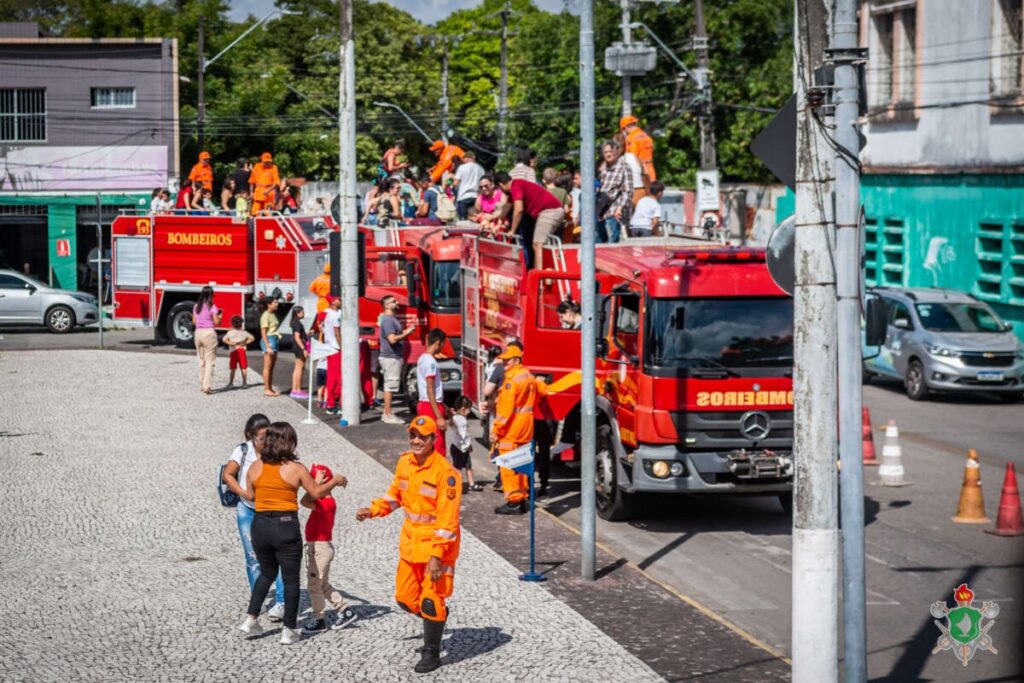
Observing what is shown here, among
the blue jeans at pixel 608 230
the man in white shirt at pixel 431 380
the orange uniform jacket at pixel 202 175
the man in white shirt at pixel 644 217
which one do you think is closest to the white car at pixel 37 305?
the orange uniform jacket at pixel 202 175

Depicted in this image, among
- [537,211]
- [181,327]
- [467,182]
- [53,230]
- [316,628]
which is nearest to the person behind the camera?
[316,628]

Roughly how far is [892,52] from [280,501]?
32.7 meters

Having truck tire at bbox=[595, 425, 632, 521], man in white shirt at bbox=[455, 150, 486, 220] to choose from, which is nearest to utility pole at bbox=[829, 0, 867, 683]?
truck tire at bbox=[595, 425, 632, 521]

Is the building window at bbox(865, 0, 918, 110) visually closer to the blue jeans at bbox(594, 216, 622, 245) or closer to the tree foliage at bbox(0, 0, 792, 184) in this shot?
the tree foliage at bbox(0, 0, 792, 184)

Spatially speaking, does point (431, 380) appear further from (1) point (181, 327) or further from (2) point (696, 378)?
(1) point (181, 327)

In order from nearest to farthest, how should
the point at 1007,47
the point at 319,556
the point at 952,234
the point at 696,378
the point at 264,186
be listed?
the point at 319,556, the point at 696,378, the point at 264,186, the point at 1007,47, the point at 952,234

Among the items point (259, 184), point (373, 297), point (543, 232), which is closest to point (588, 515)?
point (543, 232)

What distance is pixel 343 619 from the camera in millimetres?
11539

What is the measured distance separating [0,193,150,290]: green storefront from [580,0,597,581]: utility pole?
38980 mm

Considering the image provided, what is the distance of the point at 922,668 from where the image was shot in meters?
10.9

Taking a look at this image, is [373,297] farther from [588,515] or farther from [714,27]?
[714,27]

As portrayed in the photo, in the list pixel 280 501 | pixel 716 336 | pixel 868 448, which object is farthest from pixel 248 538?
pixel 868 448

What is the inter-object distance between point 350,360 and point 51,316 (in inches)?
738

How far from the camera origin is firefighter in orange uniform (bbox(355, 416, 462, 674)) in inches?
406
